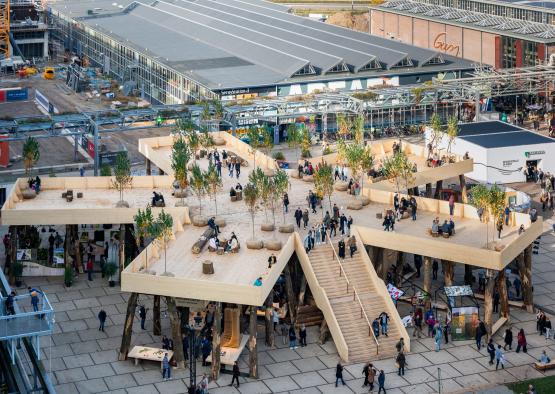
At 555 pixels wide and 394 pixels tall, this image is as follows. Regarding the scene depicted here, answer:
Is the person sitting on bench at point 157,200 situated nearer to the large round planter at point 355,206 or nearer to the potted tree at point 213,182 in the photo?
the potted tree at point 213,182

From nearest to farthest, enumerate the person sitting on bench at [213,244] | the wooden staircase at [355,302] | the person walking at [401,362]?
the person walking at [401,362] < the wooden staircase at [355,302] < the person sitting on bench at [213,244]

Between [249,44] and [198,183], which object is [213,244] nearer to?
[198,183]

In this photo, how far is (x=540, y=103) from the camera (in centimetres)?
14325

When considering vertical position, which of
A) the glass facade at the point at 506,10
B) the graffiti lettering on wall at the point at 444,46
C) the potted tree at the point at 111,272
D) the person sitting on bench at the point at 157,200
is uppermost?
the glass facade at the point at 506,10

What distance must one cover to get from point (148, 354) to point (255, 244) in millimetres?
10451

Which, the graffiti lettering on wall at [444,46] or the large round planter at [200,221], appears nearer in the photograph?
the large round planter at [200,221]

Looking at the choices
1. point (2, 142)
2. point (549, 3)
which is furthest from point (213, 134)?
point (549, 3)

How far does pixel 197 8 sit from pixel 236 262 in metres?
119

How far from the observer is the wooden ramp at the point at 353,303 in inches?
3027

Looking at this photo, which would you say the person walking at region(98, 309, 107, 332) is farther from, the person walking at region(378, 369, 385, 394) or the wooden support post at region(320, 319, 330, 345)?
the person walking at region(378, 369, 385, 394)

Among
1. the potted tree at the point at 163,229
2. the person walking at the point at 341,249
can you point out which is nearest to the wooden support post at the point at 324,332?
the person walking at the point at 341,249

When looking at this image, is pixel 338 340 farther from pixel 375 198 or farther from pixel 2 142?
pixel 2 142

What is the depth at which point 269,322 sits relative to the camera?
Result: 7819 centimetres

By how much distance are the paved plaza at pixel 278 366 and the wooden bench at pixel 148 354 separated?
61 centimetres
